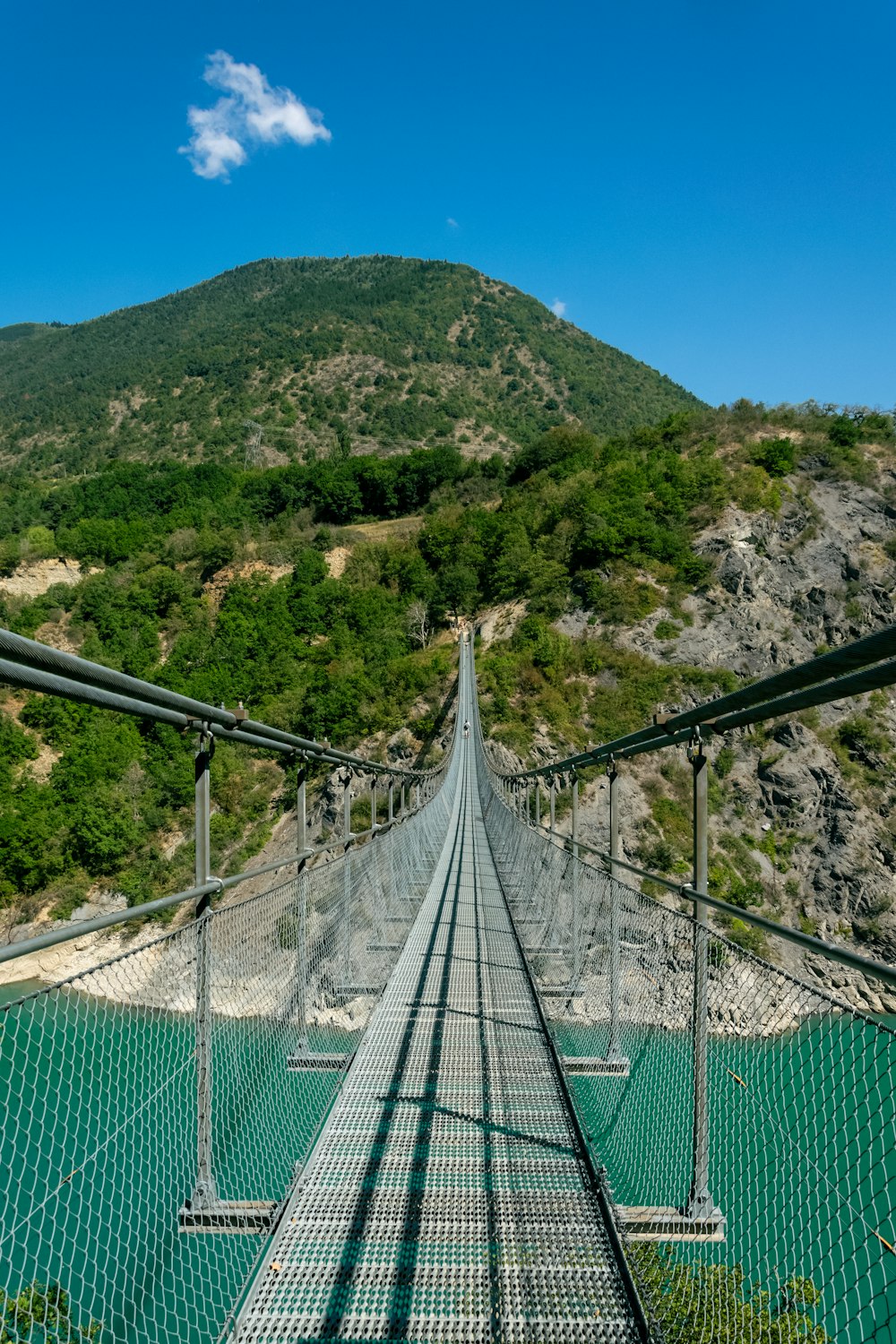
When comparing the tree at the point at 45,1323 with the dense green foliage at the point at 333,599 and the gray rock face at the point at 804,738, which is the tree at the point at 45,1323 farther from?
the gray rock face at the point at 804,738

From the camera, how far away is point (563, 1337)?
1.60m

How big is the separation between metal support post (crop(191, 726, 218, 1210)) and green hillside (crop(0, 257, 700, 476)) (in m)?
64.4

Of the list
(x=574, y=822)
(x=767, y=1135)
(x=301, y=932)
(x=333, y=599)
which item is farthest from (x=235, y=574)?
(x=767, y=1135)

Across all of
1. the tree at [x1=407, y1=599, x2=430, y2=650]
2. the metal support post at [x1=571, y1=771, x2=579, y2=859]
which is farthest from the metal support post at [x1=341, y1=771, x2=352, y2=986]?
the tree at [x1=407, y1=599, x2=430, y2=650]

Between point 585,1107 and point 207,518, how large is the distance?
4830 centimetres

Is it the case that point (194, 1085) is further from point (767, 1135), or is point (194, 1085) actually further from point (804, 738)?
point (804, 738)

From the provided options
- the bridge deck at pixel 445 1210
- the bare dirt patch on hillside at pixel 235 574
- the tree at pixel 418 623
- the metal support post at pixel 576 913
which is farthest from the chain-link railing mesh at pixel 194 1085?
the bare dirt patch on hillside at pixel 235 574

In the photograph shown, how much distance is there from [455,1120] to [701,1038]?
3.31 feet

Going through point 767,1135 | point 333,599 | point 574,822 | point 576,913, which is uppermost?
point 333,599

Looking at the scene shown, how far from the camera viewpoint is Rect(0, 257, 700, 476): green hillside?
67625 mm

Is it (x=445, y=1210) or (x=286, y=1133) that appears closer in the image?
(x=445, y=1210)

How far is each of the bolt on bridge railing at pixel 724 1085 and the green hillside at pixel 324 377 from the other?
63.5 metres

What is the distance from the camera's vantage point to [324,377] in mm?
74312

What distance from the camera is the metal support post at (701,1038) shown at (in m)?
1.99
